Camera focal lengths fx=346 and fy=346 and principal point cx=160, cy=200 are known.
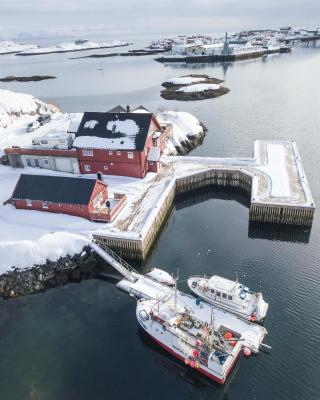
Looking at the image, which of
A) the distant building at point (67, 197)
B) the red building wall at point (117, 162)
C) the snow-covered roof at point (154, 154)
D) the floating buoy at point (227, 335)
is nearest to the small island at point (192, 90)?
the snow-covered roof at point (154, 154)

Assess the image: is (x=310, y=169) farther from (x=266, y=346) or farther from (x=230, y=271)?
(x=266, y=346)

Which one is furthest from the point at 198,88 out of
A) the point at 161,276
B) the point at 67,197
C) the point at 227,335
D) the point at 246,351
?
the point at 246,351

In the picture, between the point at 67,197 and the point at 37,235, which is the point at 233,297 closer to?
the point at 37,235

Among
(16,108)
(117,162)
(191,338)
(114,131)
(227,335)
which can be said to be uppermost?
(114,131)

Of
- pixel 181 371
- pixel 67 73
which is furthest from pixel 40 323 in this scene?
pixel 67 73

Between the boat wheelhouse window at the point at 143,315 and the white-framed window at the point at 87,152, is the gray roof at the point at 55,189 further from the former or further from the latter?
the boat wheelhouse window at the point at 143,315

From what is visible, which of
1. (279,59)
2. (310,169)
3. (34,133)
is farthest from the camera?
(279,59)

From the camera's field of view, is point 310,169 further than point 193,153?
No
